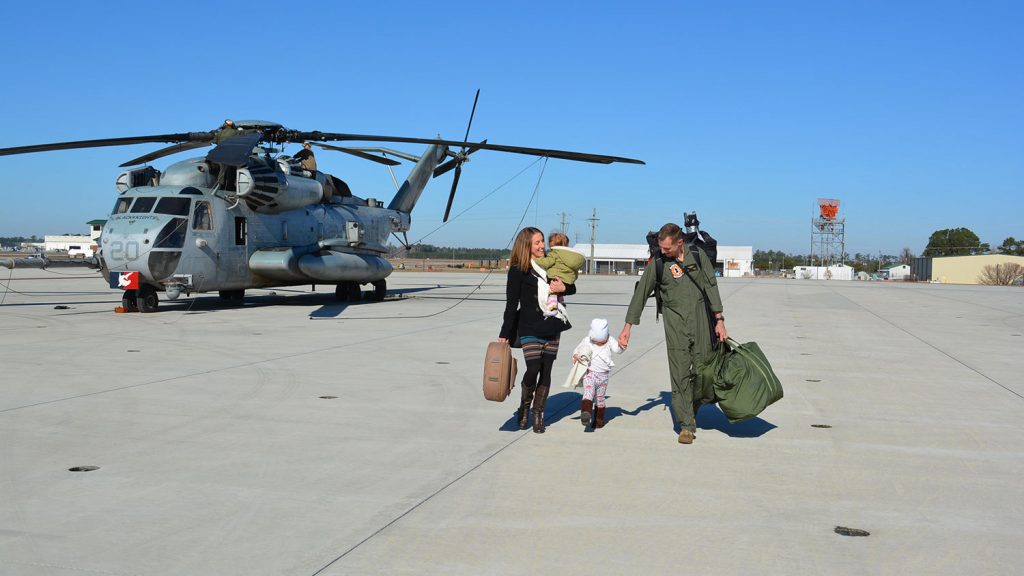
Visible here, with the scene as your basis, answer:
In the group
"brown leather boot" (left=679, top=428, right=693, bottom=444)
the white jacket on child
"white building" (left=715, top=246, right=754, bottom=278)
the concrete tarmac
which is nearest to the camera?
the concrete tarmac

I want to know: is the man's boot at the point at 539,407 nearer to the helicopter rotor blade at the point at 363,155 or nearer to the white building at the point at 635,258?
the helicopter rotor blade at the point at 363,155

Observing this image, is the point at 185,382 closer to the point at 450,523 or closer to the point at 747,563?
the point at 450,523

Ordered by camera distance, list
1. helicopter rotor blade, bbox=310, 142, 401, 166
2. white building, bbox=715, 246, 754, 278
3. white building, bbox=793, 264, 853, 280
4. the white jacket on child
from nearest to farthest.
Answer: the white jacket on child
helicopter rotor blade, bbox=310, 142, 401, 166
white building, bbox=793, 264, 853, 280
white building, bbox=715, 246, 754, 278

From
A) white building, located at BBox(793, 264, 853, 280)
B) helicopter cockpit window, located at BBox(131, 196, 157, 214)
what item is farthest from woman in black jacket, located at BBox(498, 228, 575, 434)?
white building, located at BBox(793, 264, 853, 280)

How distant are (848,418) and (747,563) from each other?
14.0 ft

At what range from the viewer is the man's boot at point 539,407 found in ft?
22.9

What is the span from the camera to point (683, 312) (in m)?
6.88

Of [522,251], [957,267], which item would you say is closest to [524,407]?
[522,251]

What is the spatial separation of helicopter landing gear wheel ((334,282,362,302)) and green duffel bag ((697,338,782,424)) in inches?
684

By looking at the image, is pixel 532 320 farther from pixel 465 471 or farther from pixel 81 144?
pixel 81 144

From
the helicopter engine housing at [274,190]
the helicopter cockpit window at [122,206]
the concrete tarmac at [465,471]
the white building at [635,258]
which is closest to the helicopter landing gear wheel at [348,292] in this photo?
the helicopter engine housing at [274,190]

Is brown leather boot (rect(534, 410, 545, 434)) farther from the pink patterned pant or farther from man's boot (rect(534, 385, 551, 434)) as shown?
the pink patterned pant

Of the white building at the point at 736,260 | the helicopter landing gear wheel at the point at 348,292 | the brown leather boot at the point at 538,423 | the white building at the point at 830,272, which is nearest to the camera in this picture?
the brown leather boot at the point at 538,423

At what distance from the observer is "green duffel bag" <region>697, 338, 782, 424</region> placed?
A: 22.1ft
